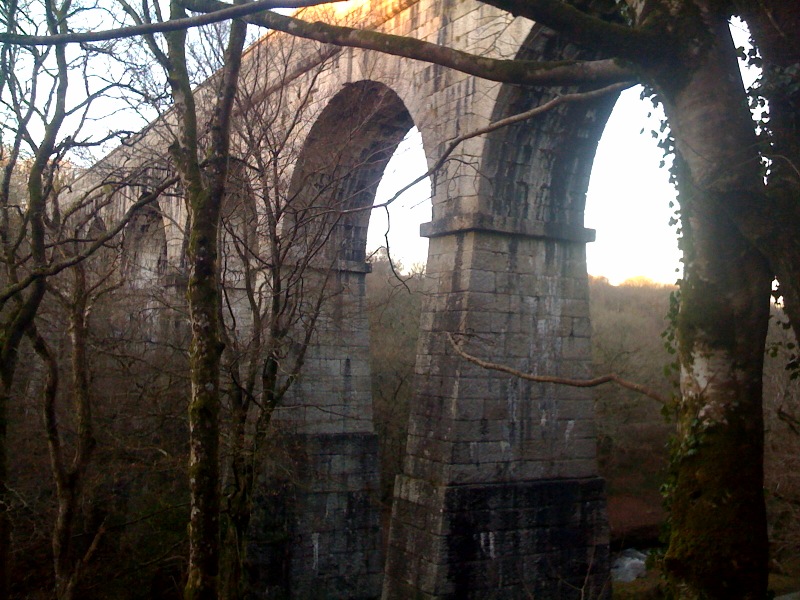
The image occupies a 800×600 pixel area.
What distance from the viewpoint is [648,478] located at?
2072cm

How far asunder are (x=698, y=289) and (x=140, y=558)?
9.57 m

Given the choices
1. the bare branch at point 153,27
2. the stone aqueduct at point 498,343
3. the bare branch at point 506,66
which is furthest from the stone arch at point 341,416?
the bare branch at point 153,27

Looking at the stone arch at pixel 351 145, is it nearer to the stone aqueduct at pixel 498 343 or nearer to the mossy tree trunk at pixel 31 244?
the stone aqueduct at pixel 498 343

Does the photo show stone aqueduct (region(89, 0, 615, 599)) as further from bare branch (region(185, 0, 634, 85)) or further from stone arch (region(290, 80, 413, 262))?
bare branch (region(185, 0, 634, 85))

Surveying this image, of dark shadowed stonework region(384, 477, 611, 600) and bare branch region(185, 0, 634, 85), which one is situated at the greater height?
bare branch region(185, 0, 634, 85)

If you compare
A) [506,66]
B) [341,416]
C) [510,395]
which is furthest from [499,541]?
[506,66]

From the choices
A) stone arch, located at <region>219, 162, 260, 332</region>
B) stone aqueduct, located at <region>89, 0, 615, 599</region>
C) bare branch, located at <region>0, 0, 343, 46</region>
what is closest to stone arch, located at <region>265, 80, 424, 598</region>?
stone arch, located at <region>219, 162, 260, 332</region>

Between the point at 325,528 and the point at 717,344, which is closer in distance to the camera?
the point at 717,344

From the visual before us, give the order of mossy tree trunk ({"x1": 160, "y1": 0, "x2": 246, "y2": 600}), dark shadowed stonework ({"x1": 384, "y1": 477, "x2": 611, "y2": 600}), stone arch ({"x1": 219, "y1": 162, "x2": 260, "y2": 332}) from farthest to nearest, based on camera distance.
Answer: stone arch ({"x1": 219, "y1": 162, "x2": 260, "y2": 332}), dark shadowed stonework ({"x1": 384, "y1": 477, "x2": 611, "y2": 600}), mossy tree trunk ({"x1": 160, "y1": 0, "x2": 246, "y2": 600})

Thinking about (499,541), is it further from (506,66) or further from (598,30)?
(598,30)

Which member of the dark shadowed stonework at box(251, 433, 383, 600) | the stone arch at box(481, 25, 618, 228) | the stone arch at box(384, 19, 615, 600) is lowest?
the dark shadowed stonework at box(251, 433, 383, 600)

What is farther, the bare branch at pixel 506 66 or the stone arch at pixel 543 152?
the stone arch at pixel 543 152

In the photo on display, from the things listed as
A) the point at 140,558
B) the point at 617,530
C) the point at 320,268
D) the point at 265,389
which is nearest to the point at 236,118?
the point at 320,268

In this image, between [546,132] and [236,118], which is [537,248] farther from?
[236,118]
